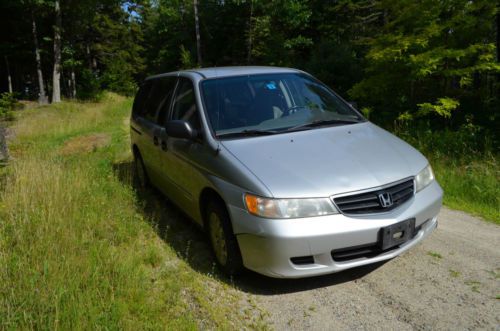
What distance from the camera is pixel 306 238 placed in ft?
10.2

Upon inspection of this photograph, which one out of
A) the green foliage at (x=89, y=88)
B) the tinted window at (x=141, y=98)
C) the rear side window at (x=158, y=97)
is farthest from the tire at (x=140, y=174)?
the green foliage at (x=89, y=88)

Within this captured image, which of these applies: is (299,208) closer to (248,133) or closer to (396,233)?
(396,233)

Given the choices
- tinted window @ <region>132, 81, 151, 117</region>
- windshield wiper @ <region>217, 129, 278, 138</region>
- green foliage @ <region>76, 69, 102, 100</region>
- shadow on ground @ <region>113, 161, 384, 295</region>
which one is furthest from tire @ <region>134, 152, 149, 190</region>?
green foliage @ <region>76, 69, 102, 100</region>

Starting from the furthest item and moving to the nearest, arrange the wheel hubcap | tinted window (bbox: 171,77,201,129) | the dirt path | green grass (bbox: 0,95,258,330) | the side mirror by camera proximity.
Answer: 1. tinted window (bbox: 171,77,201,129)
2. the side mirror
3. the wheel hubcap
4. the dirt path
5. green grass (bbox: 0,95,258,330)

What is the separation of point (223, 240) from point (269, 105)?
157cm

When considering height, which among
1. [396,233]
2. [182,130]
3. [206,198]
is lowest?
[396,233]

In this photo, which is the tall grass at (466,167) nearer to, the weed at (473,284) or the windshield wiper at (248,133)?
the weed at (473,284)

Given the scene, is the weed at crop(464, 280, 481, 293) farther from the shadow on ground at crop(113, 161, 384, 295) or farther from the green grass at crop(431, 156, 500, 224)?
the green grass at crop(431, 156, 500, 224)

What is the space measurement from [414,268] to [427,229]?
387mm

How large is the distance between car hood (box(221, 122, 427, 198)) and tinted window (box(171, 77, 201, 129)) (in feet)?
2.25

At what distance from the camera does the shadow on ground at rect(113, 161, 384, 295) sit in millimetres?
3650

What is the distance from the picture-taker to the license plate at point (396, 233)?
3250mm

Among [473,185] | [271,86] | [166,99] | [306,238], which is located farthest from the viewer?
[473,185]

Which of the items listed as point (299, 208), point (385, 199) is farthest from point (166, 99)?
point (385, 199)
